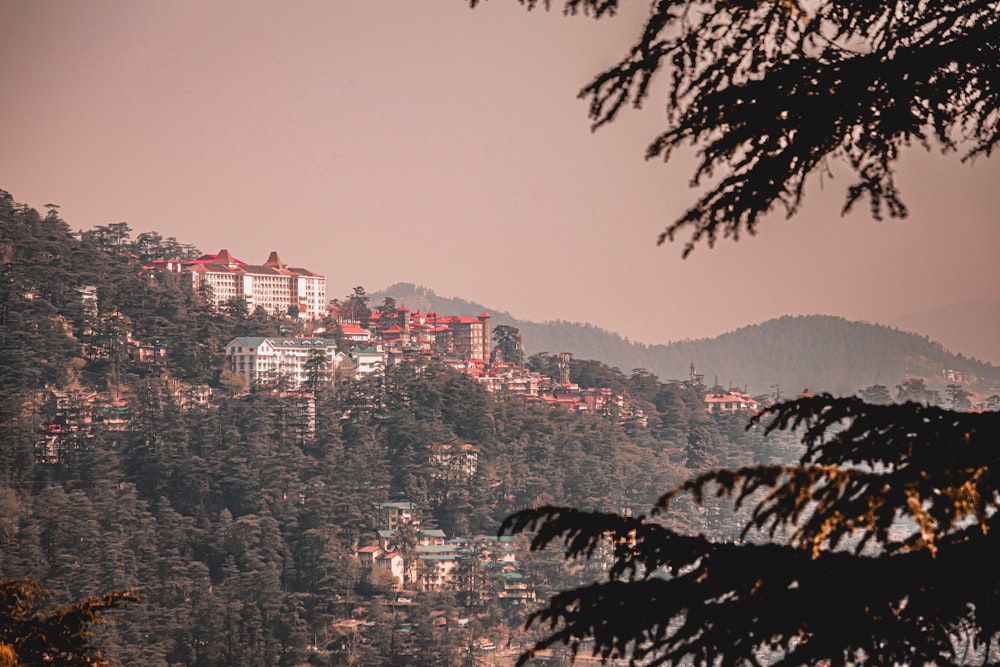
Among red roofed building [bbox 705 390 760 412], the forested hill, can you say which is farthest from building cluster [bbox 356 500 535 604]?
the forested hill

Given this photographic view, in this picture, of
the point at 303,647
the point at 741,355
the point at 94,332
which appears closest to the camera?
the point at 303,647

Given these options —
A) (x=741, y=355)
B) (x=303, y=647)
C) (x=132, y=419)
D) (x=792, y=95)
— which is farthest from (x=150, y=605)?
(x=741, y=355)

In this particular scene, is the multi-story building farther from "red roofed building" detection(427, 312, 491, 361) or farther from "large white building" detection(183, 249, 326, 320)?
"large white building" detection(183, 249, 326, 320)

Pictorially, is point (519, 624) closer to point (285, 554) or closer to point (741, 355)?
point (285, 554)

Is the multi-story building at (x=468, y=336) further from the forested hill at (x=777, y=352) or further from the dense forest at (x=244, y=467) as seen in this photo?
the forested hill at (x=777, y=352)

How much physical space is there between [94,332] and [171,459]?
10.4m

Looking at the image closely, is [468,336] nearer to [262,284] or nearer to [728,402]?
[262,284]

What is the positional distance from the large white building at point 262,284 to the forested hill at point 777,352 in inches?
1292

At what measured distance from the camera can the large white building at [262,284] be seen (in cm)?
6397

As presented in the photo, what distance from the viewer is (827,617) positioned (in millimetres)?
1081

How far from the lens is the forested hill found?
97.3 meters

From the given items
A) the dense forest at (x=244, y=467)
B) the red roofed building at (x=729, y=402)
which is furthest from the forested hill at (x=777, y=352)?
the dense forest at (x=244, y=467)

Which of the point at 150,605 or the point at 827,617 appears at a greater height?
the point at 827,617

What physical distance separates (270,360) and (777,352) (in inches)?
2838
